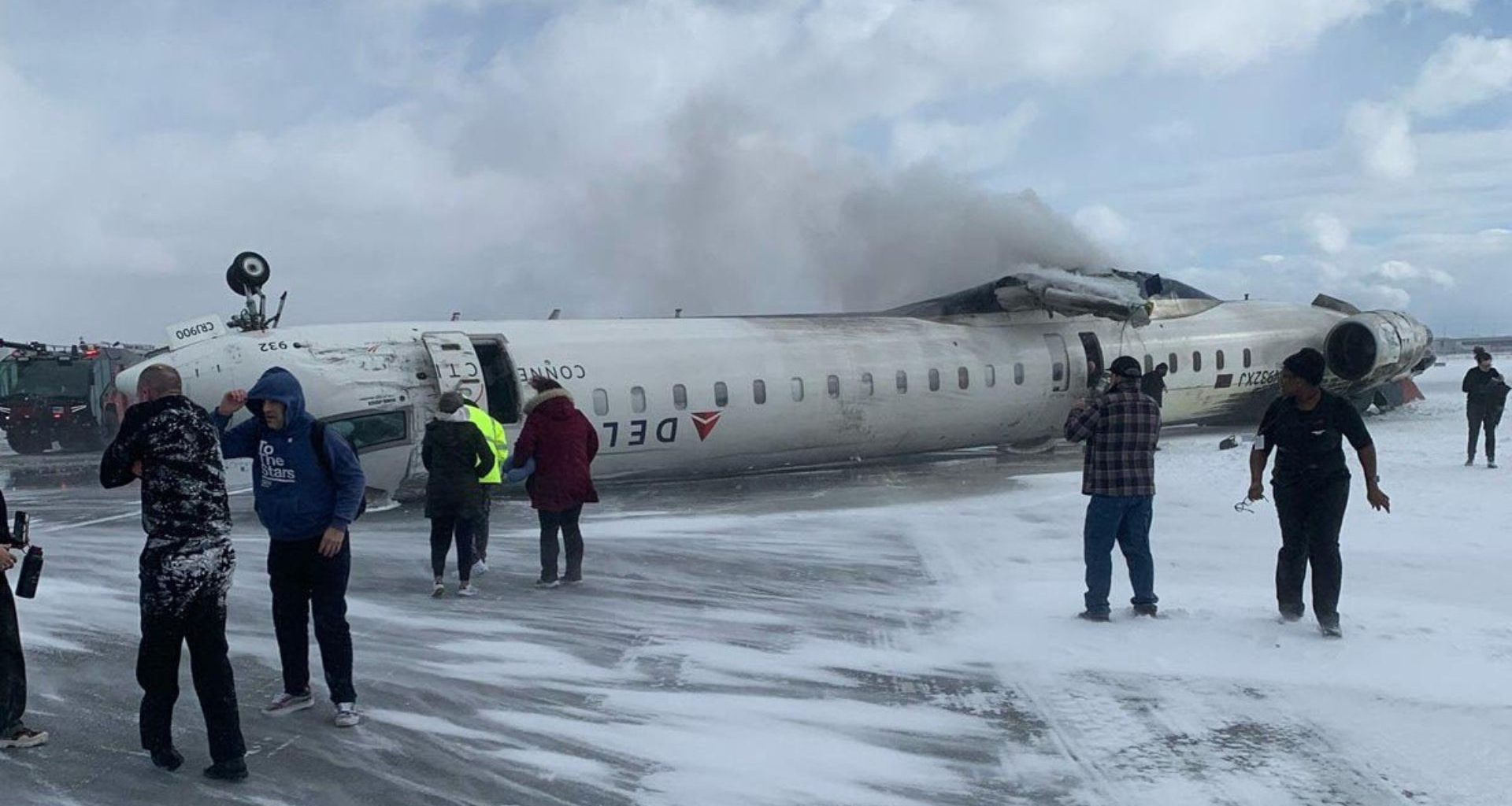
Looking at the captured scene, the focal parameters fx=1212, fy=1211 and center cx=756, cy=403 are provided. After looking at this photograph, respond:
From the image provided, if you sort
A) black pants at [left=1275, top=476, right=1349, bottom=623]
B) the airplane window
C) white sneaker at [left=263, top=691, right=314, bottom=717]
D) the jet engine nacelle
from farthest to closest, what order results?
the jet engine nacelle < the airplane window < black pants at [left=1275, top=476, right=1349, bottom=623] < white sneaker at [left=263, top=691, right=314, bottom=717]

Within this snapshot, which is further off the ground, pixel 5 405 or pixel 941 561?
pixel 5 405

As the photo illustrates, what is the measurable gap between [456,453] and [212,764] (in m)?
4.24

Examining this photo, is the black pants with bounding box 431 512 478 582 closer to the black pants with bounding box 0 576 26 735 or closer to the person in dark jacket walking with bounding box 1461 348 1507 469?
the black pants with bounding box 0 576 26 735

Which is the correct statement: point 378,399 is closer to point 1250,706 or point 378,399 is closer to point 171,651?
point 171,651

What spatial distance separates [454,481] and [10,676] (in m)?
4.06

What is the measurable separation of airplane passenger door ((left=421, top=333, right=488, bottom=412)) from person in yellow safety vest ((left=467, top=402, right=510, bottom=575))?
12.7 ft

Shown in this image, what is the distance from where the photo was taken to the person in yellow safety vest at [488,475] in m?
10.2

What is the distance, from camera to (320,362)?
46.2ft

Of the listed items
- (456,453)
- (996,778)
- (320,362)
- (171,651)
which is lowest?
(996,778)

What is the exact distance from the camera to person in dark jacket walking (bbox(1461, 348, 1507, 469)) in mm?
15656

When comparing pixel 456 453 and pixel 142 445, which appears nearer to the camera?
pixel 142 445

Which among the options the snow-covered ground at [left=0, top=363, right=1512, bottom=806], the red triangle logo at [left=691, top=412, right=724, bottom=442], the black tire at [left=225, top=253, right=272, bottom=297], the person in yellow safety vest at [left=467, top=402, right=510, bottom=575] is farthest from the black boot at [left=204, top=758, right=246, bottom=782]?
the black tire at [left=225, top=253, right=272, bottom=297]

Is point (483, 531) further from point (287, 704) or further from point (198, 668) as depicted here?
point (198, 668)

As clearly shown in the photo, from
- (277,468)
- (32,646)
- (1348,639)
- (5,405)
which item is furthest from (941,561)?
(5,405)
